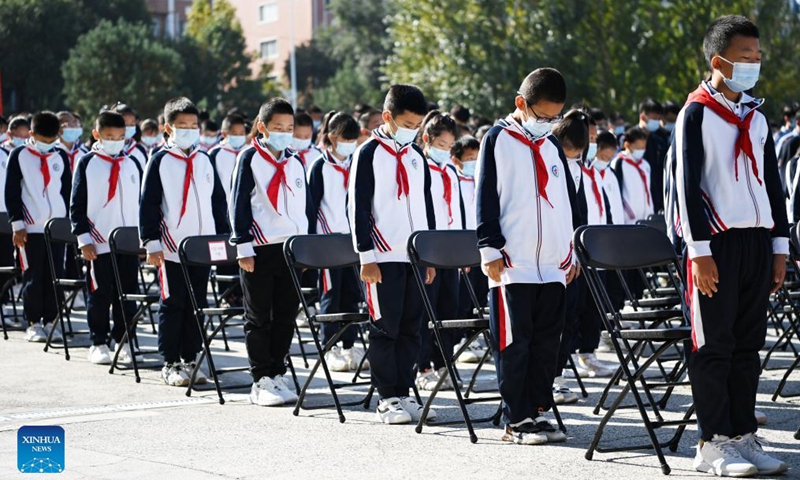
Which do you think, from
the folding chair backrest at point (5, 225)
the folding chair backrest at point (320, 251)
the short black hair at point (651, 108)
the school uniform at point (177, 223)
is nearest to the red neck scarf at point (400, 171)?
the folding chair backrest at point (320, 251)

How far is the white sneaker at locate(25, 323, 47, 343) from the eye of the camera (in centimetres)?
1219

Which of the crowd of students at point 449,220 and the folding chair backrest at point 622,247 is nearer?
the crowd of students at point 449,220

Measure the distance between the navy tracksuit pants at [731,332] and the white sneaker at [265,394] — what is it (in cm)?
333

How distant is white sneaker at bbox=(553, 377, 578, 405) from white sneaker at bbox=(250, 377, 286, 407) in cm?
185

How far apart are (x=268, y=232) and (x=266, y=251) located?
135 mm

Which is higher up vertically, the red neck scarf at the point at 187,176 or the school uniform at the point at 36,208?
the red neck scarf at the point at 187,176

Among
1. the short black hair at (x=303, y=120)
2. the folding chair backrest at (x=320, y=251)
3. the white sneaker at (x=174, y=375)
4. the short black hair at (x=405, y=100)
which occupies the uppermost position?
the short black hair at (x=405, y=100)

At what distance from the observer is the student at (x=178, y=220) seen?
966 cm

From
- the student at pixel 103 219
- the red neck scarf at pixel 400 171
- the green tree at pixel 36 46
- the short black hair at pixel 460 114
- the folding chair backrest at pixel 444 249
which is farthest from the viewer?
the green tree at pixel 36 46

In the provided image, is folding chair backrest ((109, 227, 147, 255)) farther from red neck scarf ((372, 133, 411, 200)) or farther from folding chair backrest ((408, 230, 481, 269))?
folding chair backrest ((408, 230, 481, 269))

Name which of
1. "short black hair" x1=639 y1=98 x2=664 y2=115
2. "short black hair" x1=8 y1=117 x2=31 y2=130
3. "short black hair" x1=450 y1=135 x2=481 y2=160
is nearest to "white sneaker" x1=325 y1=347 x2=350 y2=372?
"short black hair" x1=450 y1=135 x2=481 y2=160

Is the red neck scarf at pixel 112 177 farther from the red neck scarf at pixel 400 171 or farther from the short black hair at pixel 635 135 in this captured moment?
the short black hair at pixel 635 135

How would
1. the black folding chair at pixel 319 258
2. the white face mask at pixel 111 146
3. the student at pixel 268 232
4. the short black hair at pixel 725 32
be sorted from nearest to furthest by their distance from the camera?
the short black hair at pixel 725 32
the black folding chair at pixel 319 258
the student at pixel 268 232
the white face mask at pixel 111 146

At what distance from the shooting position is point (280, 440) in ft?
23.7
